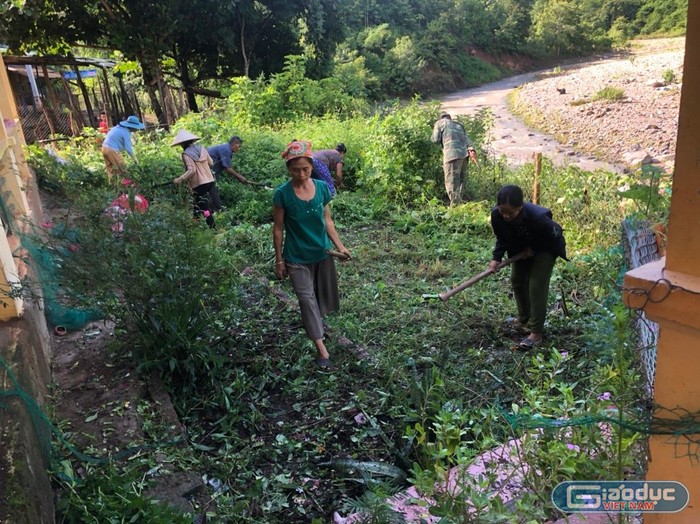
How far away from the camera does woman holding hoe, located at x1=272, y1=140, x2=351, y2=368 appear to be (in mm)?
3828

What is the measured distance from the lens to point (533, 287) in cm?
425

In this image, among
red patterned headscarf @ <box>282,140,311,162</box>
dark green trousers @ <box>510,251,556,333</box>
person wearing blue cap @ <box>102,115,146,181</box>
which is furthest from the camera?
person wearing blue cap @ <box>102,115,146,181</box>

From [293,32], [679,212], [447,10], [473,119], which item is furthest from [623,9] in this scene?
[679,212]

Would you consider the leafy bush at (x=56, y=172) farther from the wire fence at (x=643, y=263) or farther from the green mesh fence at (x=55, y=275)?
the wire fence at (x=643, y=263)

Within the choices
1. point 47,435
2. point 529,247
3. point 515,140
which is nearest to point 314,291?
point 529,247

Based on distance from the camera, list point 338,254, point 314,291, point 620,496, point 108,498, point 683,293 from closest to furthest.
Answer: point 683,293 → point 620,496 → point 108,498 → point 338,254 → point 314,291

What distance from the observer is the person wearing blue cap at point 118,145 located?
822 centimetres

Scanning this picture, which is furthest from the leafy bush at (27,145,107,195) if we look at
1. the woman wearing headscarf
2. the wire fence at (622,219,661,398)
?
the wire fence at (622,219,661,398)

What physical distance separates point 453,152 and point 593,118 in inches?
494

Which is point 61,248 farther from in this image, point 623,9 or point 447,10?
point 623,9

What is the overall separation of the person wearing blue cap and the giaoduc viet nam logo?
7744 millimetres

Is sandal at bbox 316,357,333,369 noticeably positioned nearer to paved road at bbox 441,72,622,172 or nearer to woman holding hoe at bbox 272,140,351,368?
woman holding hoe at bbox 272,140,351,368

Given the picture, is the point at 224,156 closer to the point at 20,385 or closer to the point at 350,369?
the point at 350,369

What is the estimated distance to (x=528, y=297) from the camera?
4492 mm
